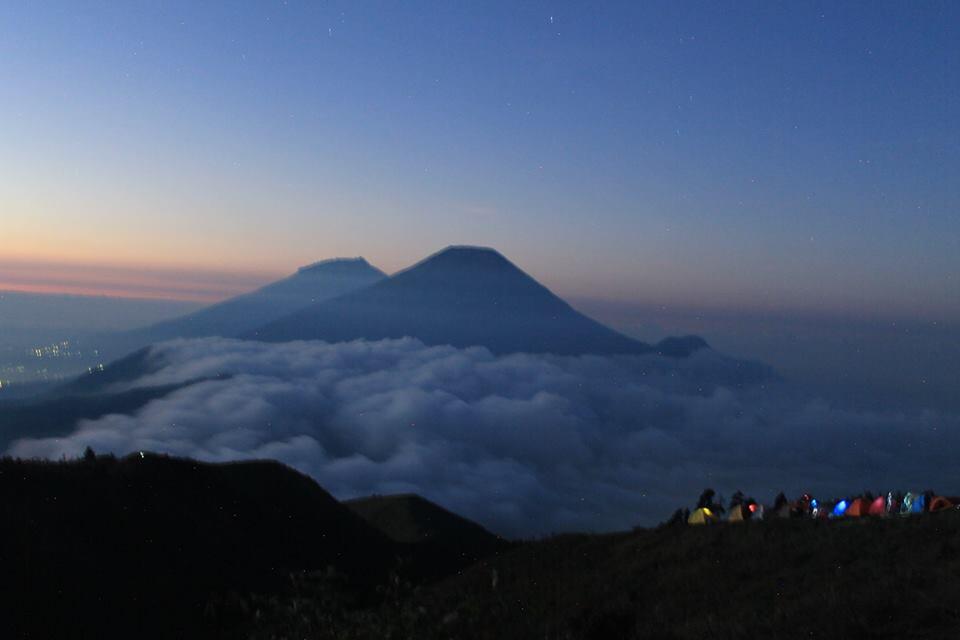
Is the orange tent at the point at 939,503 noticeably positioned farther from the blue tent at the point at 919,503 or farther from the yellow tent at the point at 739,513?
the yellow tent at the point at 739,513

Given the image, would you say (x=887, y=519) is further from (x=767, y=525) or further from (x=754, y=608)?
(x=754, y=608)

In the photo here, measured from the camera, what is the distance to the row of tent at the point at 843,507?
17891mm

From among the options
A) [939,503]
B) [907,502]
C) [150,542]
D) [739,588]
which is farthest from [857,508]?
[150,542]

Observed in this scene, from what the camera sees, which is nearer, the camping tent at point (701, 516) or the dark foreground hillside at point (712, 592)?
the dark foreground hillside at point (712, 592)

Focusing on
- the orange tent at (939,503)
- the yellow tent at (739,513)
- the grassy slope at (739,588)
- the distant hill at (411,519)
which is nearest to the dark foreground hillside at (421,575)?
the grassy slope at (739,588)

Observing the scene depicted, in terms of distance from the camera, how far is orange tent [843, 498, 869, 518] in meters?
19.1

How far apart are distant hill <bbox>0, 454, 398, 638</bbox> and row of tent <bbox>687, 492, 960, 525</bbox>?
1346 cm

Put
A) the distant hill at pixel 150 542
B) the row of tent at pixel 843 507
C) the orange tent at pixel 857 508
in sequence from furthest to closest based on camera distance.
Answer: the distant hill at pixel 150 542 < the orange tent at pixel 857 508 < the row of tent at pixel 843 507

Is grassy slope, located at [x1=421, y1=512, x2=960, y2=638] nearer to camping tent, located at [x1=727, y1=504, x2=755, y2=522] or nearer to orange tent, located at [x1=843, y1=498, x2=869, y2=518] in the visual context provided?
camping tent, located at [x1=727, y1=504, x2=755, y2=522]

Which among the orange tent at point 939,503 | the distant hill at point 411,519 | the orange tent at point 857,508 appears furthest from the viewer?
the distant hill at point 411,519

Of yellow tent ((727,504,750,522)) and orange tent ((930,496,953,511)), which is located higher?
orange tent ((930,496,953,511))

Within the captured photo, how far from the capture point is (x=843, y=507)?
19469 millimetres

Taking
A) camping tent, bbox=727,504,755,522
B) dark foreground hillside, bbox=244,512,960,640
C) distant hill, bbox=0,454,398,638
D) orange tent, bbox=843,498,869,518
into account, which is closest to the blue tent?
orange tent, bbox=843,498,869,518

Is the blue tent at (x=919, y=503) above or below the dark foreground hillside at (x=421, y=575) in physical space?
above
